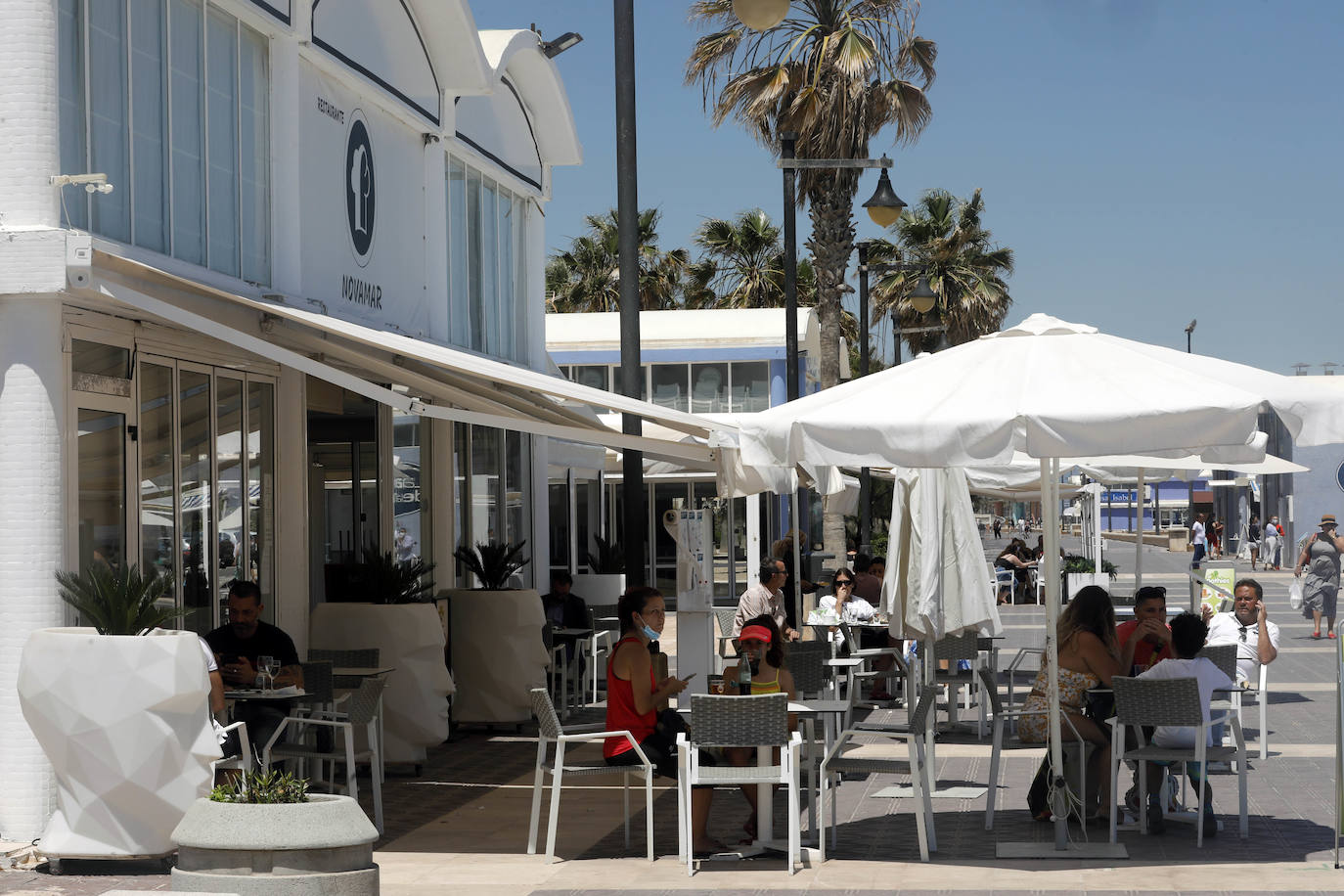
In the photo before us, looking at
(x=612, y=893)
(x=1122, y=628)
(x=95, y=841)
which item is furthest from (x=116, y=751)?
(x=1122, y=628)

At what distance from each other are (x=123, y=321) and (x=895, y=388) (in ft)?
14.5

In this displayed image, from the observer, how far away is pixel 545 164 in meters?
18.4

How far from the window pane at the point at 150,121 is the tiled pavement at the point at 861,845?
3817 mm

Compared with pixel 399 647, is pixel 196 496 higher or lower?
higher

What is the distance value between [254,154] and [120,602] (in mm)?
4350

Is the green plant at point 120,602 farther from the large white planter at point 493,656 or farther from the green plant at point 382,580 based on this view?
the large white planter at point 493,656

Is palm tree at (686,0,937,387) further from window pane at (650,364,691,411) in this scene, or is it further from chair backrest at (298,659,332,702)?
chair backrest at (298,659,332,702)

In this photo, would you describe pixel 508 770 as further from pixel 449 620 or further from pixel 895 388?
pixel 895 388

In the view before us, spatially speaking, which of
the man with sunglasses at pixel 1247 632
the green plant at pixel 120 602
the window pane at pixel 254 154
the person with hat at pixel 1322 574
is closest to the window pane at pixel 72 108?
the green plant at pixel 120 602

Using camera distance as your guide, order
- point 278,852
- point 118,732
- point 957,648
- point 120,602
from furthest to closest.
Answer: point 957,648 < point 120,602 < point 118,732 < point 278,852

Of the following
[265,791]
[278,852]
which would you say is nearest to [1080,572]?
[265,791]

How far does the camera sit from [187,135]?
9961mm

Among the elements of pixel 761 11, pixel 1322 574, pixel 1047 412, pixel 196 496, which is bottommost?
pixel 1322 574

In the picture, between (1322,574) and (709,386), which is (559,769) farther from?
(709,386)
